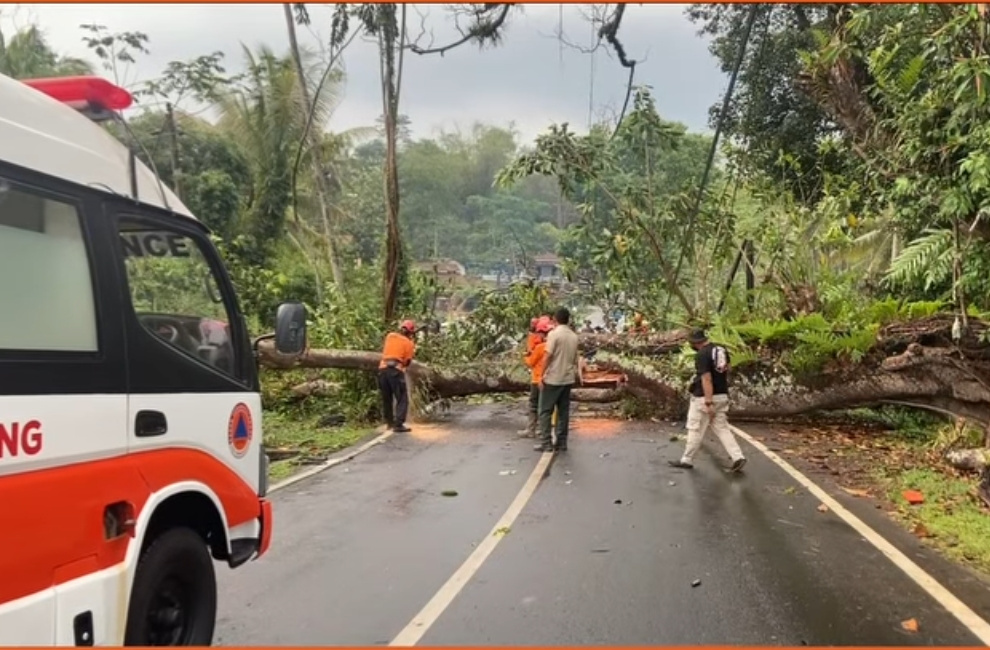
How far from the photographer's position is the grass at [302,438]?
10117 mm

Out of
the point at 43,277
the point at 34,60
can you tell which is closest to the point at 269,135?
the point at 34,60

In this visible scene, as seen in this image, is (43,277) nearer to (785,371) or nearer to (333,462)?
(333,462)

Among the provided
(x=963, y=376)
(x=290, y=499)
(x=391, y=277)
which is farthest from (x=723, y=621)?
(x=391, y=277)

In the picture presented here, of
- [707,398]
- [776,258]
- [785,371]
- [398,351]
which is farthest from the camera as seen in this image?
[776,258]

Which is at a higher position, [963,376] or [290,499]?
[963,376]

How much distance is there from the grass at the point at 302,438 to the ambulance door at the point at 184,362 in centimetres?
521

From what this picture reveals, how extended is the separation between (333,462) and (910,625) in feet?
23.0

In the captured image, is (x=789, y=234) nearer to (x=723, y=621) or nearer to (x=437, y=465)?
(x=437, y=465)

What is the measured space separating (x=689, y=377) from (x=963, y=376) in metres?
4.10

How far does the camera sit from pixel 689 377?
13289 millimetres

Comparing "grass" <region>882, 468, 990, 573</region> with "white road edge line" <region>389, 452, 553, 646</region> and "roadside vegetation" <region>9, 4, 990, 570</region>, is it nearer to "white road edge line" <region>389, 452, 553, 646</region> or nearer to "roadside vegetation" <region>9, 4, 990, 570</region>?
"roadside vegetation" <region>9, 4, 990, 570</region>

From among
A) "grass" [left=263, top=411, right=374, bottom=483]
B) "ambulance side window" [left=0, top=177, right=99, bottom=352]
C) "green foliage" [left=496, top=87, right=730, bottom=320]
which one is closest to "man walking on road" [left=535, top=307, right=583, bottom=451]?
"grass" [left=263, top=411, right=374, bottom=483]

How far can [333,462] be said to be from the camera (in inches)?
398

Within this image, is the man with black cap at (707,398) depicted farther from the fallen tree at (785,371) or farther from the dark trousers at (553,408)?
the fallen tree at (785,371)
